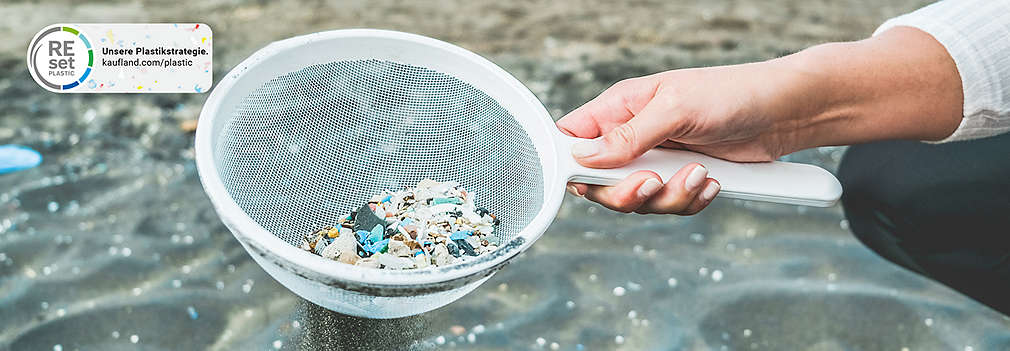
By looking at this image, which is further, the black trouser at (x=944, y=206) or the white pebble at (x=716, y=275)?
the white pebble at (x=716, y=275)

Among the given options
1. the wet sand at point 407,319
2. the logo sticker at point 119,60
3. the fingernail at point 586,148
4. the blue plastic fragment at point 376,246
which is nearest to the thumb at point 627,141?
the fingernail at point 586,148

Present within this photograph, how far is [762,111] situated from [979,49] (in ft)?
1.20

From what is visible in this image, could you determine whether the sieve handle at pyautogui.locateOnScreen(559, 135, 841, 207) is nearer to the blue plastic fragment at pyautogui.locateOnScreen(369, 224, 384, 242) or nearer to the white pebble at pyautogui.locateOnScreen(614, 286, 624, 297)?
the blue plastic fragment at pyautogui.locateOnScreen(369, 224, 384, 242)

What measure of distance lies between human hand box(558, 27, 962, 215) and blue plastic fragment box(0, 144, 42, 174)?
1461mm

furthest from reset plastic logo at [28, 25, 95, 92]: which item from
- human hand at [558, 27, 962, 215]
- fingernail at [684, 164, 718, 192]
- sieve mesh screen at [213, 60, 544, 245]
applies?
fingernail at [684, 164, 718, 192]

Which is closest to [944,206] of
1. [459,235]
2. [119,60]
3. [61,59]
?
[459,235]

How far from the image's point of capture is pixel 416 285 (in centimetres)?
109

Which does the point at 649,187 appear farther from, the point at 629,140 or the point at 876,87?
the point at 876,87

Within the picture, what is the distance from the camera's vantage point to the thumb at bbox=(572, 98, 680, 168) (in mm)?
1286

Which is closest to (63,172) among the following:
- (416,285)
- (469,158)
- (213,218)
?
(213,218)

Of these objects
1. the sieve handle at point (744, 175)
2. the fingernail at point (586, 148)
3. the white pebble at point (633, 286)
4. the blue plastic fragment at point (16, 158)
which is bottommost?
the blue plastic fragment at point (16, 158)

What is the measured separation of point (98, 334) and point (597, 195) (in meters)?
1.10

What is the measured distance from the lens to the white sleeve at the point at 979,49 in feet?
4.48

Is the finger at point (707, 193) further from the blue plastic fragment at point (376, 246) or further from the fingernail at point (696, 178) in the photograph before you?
the blue plastic fragment at point (376, 246)
